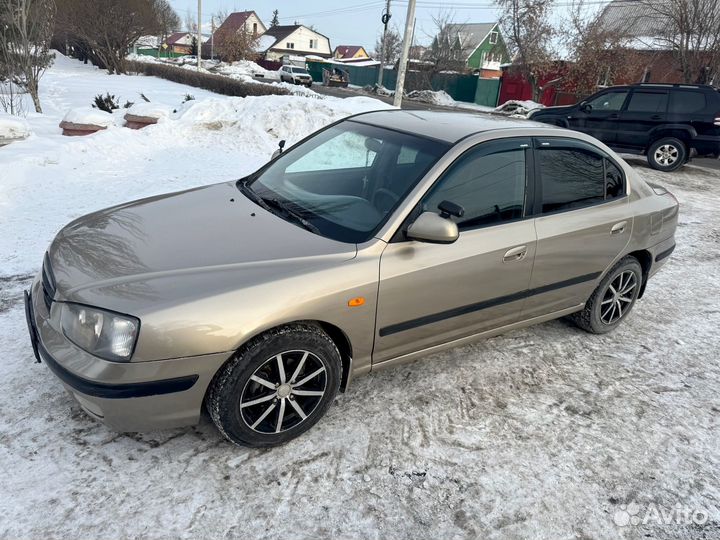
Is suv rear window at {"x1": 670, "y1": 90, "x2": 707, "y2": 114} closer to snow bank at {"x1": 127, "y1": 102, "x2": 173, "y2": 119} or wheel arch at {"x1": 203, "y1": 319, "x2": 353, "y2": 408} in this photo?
snow bank at {"x1": 127, "y1": 102, "x2": 173, "y2": 119}

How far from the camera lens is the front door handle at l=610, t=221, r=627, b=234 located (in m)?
3.86

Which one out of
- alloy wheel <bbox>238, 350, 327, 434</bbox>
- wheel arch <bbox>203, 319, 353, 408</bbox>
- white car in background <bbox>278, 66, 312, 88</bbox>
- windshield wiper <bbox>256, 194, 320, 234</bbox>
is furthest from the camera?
white car in background <bbox>278, 66, 312, 88</bbox>

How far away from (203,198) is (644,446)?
3130 millimetres

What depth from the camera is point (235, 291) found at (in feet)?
7.90

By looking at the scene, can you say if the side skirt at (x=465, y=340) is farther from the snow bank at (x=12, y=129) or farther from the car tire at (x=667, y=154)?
the car tire at (x=667, y=154)

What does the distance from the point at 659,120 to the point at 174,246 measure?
1233 cm

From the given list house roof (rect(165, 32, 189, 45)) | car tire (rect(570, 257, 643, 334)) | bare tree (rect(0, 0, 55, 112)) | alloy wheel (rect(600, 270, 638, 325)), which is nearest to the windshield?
car tire (rect(570, 257, 643, 334))

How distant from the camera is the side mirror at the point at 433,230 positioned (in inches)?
108

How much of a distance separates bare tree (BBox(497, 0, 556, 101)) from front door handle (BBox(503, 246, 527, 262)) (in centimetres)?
2923

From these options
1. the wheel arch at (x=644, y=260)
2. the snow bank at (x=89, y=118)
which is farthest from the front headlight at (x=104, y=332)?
the snow bank at (x=89, y=118)

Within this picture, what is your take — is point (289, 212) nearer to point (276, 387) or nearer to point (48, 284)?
point (276, 387)

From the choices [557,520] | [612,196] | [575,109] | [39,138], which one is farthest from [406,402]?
[575,109]

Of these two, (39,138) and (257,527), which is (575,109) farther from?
(257,527)

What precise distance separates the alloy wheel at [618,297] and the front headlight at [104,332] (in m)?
3.45
